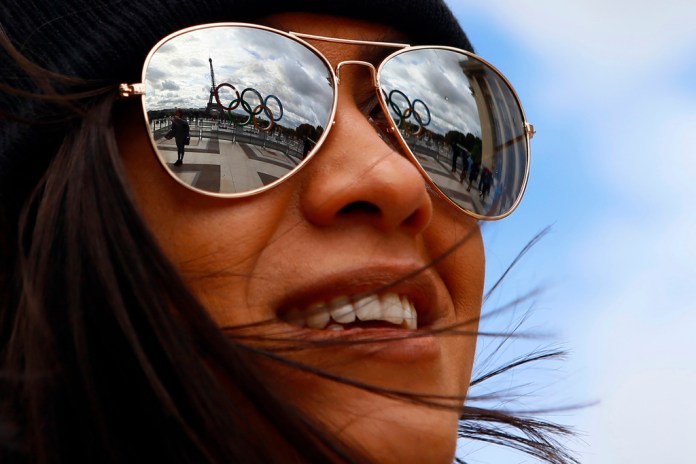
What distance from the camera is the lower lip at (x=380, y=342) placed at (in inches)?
63.3

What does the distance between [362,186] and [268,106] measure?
233 mm

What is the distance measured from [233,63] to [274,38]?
11 cm

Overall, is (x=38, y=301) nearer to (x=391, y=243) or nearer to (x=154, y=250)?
(x=154, y=250)

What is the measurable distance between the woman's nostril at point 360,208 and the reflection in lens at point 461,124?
212 mm

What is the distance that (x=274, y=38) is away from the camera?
1.76 metres

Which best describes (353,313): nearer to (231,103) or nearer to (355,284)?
(355,284)

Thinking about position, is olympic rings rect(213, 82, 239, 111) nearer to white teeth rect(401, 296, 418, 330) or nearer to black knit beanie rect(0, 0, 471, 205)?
black knit beanie rect(0, 0, 471, 205)

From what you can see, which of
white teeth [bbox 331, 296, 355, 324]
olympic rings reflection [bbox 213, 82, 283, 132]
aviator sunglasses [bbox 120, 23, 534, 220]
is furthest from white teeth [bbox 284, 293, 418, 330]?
olympic rings reflection [bbox 213, 82, 283, 132]

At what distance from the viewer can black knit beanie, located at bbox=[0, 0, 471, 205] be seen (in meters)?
1.73

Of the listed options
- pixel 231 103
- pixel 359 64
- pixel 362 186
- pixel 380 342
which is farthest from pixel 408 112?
pixel 380 342

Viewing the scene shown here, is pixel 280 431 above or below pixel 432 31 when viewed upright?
below

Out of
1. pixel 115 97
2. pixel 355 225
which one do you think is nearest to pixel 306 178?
pixel 355 225

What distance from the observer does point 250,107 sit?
169 centimetres

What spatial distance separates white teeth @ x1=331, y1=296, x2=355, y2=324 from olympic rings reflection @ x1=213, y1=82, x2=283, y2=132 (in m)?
0.35
